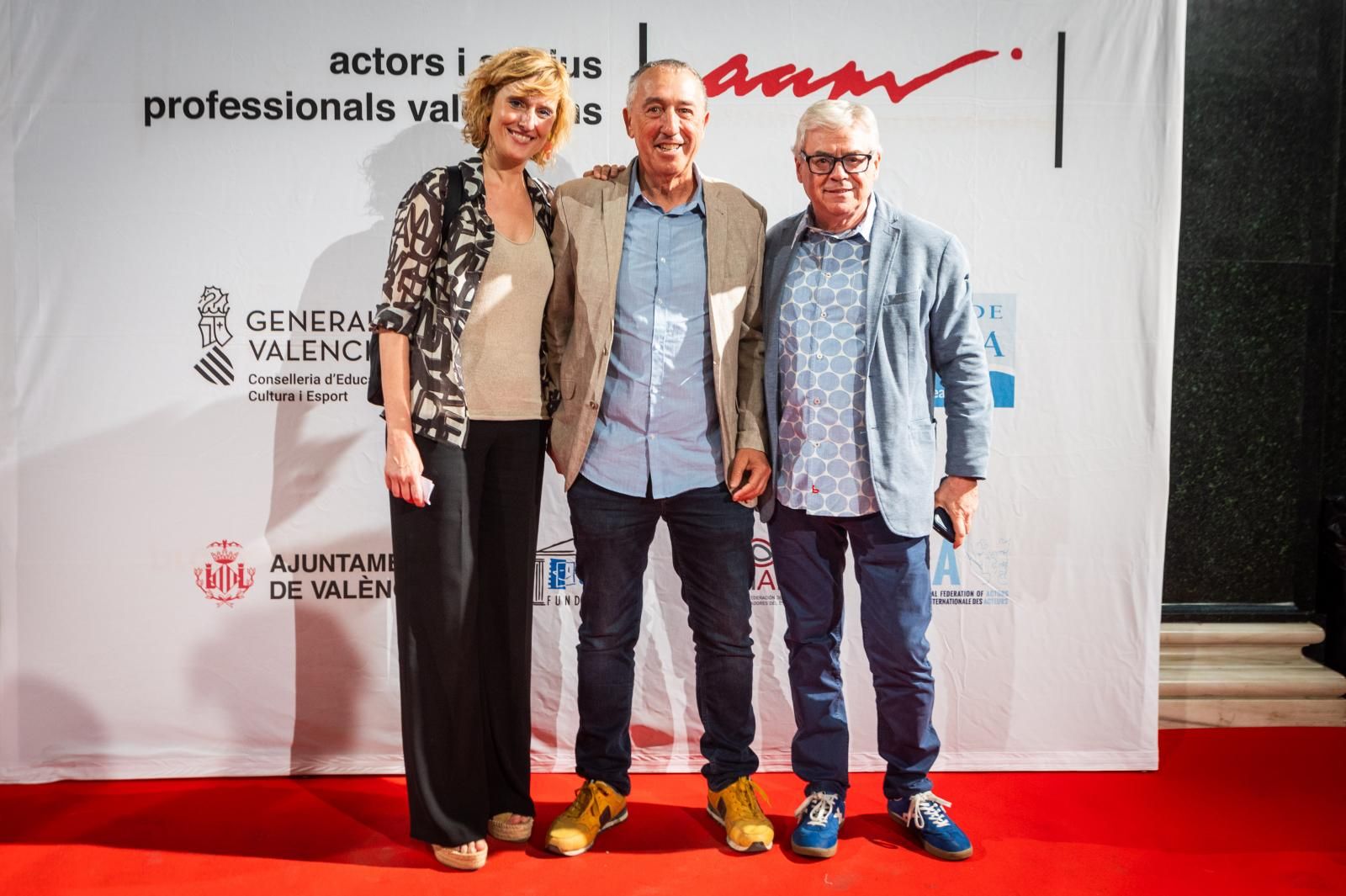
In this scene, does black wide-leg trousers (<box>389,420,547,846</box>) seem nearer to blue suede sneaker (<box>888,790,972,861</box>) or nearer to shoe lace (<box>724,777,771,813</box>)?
shoe lace (<box>724,777,771,813</box>)

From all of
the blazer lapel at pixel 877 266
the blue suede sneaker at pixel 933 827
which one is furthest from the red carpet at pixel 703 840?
the blazer lapel at pixel 877 266

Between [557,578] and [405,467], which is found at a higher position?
[405,467]

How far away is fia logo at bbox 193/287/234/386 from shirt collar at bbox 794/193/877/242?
63.3 inches

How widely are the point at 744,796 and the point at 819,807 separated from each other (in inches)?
7.1

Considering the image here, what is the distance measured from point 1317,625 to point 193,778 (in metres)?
3.58

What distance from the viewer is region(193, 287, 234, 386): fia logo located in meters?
2.71

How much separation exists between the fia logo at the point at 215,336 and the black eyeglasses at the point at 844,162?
5.47 feet

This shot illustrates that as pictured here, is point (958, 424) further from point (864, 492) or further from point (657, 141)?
point (657, 141)

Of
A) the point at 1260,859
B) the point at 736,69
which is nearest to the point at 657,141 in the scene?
the point at 736,69

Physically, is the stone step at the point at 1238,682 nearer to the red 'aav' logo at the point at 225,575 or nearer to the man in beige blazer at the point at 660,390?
the man in beige blazer at the point at 660,390

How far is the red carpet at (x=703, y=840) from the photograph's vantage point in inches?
84.0

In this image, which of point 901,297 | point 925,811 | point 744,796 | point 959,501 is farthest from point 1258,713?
point 901,297

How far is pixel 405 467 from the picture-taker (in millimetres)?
2051

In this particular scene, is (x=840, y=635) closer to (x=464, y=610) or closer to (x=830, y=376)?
(x=830, y=376)
